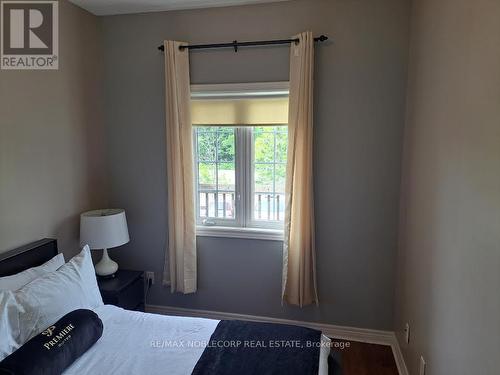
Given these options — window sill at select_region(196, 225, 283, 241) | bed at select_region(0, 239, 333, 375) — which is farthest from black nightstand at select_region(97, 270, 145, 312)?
window sill at select_region(196, 225, 283, 241)

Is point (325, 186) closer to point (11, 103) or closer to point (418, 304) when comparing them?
point (418, 304)

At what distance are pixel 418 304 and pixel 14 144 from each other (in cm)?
273

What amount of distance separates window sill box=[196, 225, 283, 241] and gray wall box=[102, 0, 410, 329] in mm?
60

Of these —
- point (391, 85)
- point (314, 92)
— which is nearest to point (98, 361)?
point (314, 92)

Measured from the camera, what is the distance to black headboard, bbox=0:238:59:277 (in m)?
1.86

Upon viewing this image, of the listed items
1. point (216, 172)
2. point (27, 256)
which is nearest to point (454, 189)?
point (216, 172)

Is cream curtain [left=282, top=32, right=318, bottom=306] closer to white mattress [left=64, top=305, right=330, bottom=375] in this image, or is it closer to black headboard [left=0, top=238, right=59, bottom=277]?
white mattress [left=64, top=305, right=330, bottom=375]

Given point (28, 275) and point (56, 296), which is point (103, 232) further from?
point (56, 296)

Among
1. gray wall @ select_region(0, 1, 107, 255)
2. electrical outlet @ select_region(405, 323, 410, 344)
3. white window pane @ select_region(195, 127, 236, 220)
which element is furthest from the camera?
white window pane @ select_region(195, 127, 236, 220)

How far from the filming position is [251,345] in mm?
1647

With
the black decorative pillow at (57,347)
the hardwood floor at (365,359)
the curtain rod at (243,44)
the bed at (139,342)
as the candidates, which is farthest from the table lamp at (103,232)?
the hardwood floor at (365,359)

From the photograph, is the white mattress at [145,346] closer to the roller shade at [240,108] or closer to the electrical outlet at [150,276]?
the electrical outlet at [150,276]

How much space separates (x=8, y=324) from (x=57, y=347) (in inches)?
11.0

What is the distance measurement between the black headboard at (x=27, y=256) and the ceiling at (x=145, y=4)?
1865 mm
